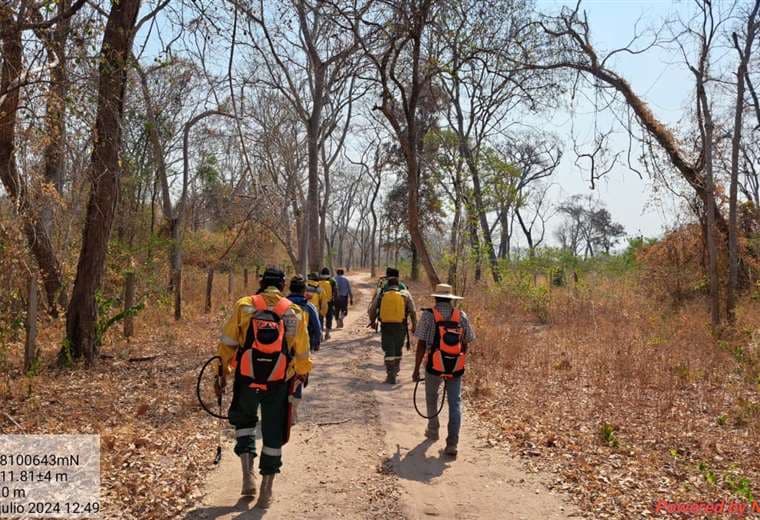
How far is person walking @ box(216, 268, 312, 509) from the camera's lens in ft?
16.3

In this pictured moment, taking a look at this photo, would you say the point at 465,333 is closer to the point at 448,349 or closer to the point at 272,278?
the point at 448,349

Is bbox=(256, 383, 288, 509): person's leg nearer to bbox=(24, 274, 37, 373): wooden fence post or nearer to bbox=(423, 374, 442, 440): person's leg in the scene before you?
bbox=(423, 374, 442, 440): person's leg

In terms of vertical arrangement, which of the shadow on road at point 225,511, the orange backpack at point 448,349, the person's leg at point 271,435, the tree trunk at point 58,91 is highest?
the tree trunk at point 58,91

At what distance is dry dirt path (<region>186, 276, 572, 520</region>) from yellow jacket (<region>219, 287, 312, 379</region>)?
3.70 ft

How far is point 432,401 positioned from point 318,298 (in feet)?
21.7

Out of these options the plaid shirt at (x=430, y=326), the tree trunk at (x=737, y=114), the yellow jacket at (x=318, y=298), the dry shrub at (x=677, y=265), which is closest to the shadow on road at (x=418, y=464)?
the plaid shirt at (x=430, y=326)

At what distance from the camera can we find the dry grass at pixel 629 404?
6.00 m

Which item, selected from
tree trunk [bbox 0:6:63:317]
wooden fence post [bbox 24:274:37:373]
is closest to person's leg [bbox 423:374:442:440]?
tree trunk [bbox 0:6:63:317]

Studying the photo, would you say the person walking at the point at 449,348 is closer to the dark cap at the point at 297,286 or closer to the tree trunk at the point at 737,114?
the dark cap at the point at 297,286

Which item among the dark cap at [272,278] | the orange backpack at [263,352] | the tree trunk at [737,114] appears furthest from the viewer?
the tree trunk at [737,114]

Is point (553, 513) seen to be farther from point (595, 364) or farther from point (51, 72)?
point (51, 72)

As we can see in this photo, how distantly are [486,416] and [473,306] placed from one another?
1155 centimetres

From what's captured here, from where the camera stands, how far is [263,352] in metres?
4.97

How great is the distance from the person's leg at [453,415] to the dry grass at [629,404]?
0.86 metres
